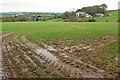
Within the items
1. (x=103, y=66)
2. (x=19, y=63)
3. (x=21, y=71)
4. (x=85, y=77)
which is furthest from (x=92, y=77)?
(x=19, y=63)

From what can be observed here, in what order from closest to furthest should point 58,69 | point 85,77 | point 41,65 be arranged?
point 85,77
point 58,69
point 41,65

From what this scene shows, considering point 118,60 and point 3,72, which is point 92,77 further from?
point 3,72

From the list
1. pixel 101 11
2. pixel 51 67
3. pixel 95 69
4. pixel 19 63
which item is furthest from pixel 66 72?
pixel 101 11

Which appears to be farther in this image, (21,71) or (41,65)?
(41,65)

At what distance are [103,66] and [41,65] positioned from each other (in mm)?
4241

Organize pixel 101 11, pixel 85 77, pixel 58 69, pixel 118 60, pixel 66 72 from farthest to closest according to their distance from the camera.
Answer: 1. pixel 101 11
2. pixel 118 60
3. pixel 58 69
4. pixel 66 72
5. pixel 85 77

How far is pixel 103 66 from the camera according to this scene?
28.9 ft

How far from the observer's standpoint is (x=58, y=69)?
332 inches

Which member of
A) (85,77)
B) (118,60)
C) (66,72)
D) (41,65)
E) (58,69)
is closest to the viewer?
(85,77)

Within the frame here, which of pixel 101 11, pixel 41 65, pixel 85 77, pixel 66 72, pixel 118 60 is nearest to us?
pixel 85 77

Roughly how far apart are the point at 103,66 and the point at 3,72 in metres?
6.48

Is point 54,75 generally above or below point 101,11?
below

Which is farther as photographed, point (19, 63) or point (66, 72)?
point (19, 63)

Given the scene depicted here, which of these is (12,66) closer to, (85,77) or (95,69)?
(85,77)
